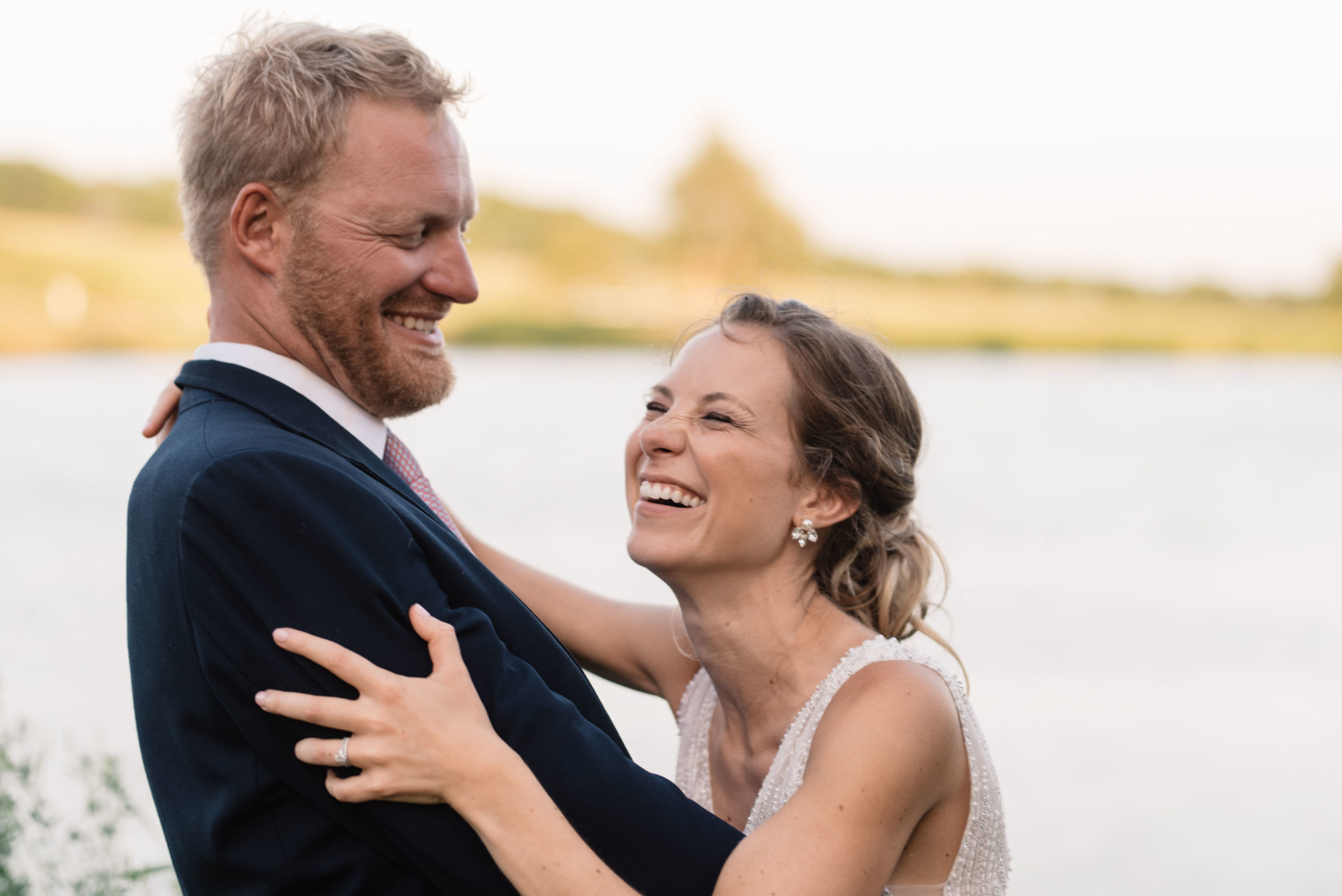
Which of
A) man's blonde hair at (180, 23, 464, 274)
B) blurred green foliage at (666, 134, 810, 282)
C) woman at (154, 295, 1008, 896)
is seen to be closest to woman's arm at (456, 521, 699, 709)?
woman at (154, 295, 1008, 896)

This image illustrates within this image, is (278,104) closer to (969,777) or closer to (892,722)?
(892,722)

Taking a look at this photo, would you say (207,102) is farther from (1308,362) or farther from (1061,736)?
(1308,362)

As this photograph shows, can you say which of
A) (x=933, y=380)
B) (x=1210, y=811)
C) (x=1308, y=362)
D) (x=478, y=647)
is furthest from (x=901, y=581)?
(x=1308, y=362)

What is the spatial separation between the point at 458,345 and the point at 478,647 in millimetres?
35703

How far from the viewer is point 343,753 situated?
5.64 feet

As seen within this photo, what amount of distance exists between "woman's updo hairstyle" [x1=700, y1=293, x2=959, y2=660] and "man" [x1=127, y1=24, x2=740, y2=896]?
740 mm

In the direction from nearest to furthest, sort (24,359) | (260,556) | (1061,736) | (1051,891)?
(260,556)
(1051,891)
(1061,736)
(24,359)

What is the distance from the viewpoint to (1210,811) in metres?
7.07

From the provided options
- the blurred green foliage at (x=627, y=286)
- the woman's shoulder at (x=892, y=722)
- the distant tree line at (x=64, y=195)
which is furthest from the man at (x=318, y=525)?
the distant tree line at (x=64, y=195)

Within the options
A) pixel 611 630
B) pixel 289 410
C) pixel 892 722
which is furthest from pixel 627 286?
pixel 289 410

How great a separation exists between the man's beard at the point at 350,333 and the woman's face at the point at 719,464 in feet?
1.65

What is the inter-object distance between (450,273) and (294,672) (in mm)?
921

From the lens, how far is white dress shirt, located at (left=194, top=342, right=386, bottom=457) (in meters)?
2.16

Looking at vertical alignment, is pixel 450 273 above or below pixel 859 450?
below
